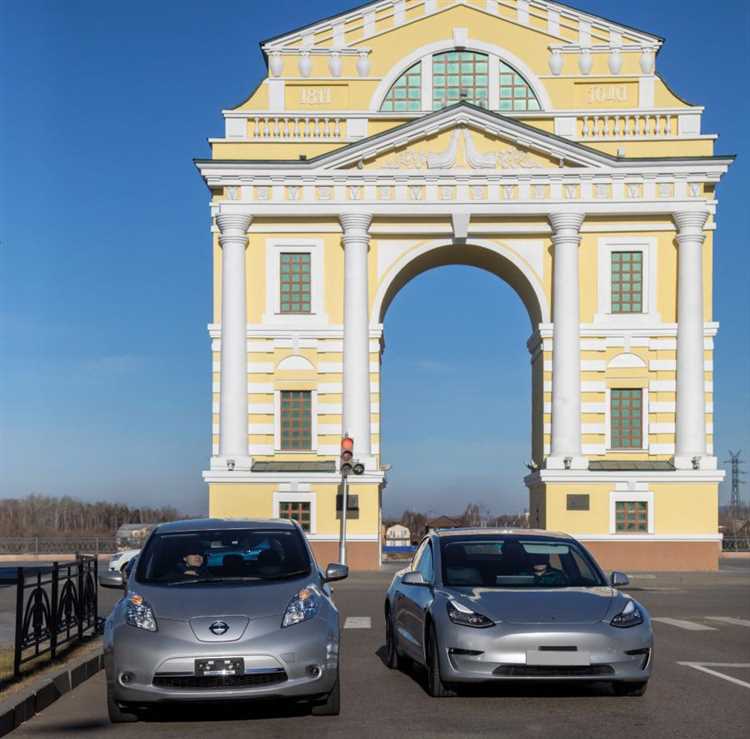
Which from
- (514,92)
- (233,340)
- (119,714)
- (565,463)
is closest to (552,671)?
(119,714)

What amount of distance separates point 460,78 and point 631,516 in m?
15.1

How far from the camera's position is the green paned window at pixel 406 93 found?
1737 inches

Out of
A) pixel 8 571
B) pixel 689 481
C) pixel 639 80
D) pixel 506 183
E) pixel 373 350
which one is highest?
pixel 639 80

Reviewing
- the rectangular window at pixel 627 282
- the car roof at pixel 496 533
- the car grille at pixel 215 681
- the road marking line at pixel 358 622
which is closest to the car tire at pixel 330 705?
the car grille at pixel 215 681

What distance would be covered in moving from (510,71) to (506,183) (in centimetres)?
445

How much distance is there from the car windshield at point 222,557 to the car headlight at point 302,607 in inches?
21.5

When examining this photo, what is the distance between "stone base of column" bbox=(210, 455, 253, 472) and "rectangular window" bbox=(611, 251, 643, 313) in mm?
12481

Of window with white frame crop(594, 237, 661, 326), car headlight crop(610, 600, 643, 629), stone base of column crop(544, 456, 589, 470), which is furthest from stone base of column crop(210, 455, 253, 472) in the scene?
car headlight crop(610, 600, 643, 629)

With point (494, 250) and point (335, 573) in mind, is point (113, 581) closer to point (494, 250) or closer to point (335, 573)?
point (335, 573)

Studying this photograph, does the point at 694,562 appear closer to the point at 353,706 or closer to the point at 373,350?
the point at 373,350

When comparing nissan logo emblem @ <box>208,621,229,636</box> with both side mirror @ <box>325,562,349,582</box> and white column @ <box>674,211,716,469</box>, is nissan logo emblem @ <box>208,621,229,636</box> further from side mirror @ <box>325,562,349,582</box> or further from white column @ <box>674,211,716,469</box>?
white column @ <box>674,211,716,469</box>

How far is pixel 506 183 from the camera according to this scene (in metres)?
42.0

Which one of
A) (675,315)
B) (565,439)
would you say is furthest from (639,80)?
(565,439)

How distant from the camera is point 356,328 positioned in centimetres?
4200
